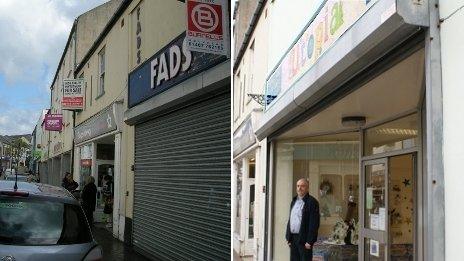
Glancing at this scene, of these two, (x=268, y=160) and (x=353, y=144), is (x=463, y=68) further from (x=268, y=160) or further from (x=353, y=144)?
(x=268, y=160)

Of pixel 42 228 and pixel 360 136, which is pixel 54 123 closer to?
pixel 360 136

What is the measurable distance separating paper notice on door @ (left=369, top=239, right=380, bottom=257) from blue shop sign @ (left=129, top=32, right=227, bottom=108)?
11.8 ft

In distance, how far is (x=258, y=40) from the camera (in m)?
12.8

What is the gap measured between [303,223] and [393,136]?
2021 mm

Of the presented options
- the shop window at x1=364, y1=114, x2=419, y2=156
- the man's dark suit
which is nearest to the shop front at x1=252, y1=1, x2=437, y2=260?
the shop window at x1=364, y1=114, x2=419, y2=156

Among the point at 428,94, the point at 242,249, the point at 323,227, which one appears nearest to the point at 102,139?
the point at 242,249

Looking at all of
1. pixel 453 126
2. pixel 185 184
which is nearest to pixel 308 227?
pixel 185 184

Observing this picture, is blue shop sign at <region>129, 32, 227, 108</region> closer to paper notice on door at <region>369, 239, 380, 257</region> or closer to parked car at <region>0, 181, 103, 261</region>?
paper notice on door at <region>369, 239, 380, 257</region>

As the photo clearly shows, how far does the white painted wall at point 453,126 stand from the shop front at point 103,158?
11.9m

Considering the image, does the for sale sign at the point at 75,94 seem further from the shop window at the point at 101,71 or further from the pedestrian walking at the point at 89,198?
the pedestrian walking at the point at 89,198

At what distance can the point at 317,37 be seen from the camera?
24.3 ft

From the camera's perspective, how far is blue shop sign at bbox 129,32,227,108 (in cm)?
988

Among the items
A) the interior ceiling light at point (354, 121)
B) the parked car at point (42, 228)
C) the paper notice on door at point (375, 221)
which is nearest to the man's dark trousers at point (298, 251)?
the paper notice on door at point (375, 221)

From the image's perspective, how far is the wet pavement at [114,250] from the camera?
1165 centimetres
